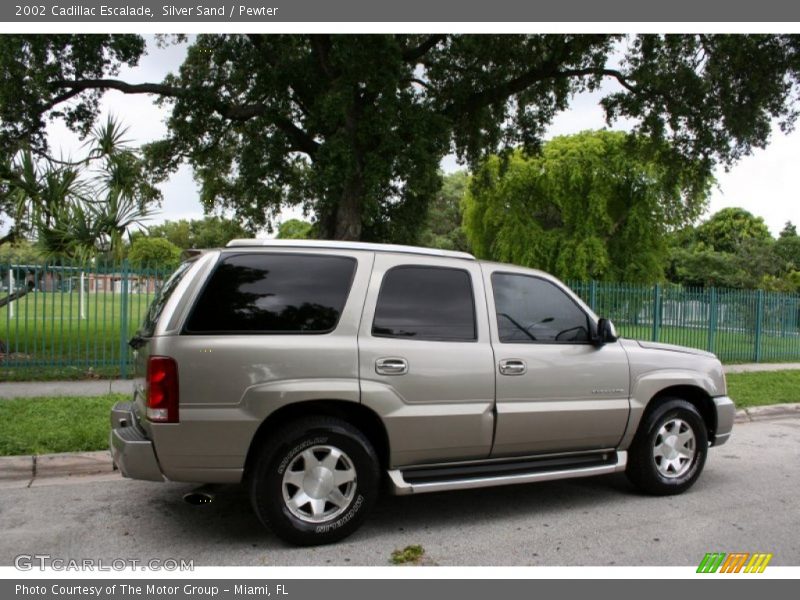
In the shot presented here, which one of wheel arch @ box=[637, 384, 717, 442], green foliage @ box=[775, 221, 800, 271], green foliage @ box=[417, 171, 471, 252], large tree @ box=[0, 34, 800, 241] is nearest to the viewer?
wheel arch @ box=[637, 384, 717, 442]

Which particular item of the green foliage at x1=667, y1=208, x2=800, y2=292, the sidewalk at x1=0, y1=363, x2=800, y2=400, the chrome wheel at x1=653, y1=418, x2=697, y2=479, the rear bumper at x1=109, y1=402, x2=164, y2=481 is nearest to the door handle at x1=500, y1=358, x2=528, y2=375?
the chrome wheel at x1=653, y1=418, x2=697, y2=479

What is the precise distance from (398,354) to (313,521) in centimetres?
121

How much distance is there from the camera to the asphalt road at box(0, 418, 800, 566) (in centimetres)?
431

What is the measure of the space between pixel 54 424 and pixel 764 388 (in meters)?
11.2

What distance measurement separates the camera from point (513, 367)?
4984mm

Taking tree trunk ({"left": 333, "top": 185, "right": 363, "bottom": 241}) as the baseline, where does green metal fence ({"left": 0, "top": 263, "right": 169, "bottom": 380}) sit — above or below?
below

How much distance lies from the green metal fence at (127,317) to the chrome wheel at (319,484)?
7.25m

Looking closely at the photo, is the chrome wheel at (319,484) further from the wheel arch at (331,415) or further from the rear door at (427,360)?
the rear door at (427,360)

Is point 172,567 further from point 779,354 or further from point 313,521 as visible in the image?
point 779,354

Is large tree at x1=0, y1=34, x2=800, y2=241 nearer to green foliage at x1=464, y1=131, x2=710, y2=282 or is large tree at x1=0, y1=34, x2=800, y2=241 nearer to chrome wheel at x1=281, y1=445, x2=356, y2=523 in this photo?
chrome wheel at x1=281, y1=445, x2=356, y2=523

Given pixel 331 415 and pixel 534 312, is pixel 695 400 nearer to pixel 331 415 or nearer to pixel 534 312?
pixel 534 312

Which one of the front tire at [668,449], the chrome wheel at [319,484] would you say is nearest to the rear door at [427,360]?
the chrome wheel at [319,484]

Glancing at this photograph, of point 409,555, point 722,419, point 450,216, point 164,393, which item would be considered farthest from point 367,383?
point 450,216

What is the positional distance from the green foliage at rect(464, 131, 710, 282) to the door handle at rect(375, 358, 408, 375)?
29.5 m
